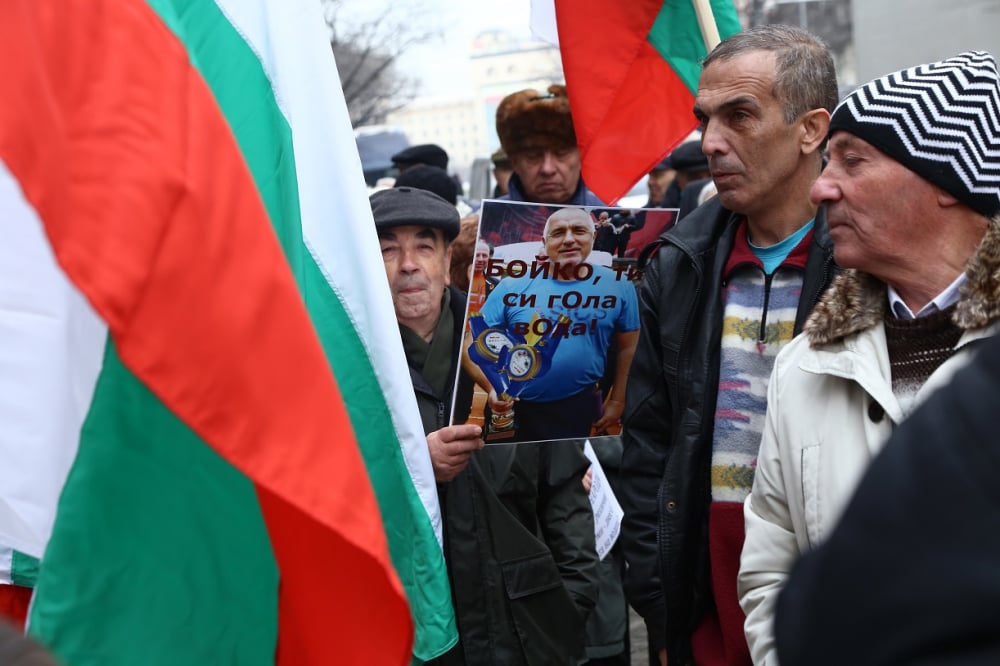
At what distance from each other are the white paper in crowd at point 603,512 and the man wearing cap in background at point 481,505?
372 millimetres

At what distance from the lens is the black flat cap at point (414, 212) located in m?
3.78

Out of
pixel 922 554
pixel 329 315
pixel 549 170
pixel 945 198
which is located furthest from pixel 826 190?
pixel 549 170

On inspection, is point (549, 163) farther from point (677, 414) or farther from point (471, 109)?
point (471, 109)

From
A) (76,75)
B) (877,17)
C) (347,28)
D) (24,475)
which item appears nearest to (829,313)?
(76,75)

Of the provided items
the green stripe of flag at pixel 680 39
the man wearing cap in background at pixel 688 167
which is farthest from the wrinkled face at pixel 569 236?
the man wearing cap in background at pixel 688 167

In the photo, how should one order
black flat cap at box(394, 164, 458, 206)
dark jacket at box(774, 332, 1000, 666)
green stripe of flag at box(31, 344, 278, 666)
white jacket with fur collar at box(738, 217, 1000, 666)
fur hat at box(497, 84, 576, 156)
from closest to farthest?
dark jacket at box(774, 332, 1000, 666)
green stripe of flag at box(31, 344, 278, 666)
white jacket with fur collar at box(738, 217, 1000, 666)
fur hat at box(497, 84, 576, 156)
black flat cap at box(394, 164, 458, 206)

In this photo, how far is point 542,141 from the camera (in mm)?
5492

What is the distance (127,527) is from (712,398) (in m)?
1.44

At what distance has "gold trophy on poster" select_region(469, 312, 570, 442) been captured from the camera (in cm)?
329

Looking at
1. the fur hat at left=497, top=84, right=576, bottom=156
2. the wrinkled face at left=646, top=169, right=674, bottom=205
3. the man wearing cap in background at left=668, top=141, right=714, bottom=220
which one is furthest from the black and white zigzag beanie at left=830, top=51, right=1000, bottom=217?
the wrinkled face at left=646, top=169, right=674, bottom=205

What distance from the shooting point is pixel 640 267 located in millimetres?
3377

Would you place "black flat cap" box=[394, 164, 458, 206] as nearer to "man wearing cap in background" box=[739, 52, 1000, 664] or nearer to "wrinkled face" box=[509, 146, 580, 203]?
"wrinkled face" box=[509, 146, 580, 203]

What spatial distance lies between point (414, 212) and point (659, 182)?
8433 mm

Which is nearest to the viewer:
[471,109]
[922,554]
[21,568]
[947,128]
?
[922,554]
